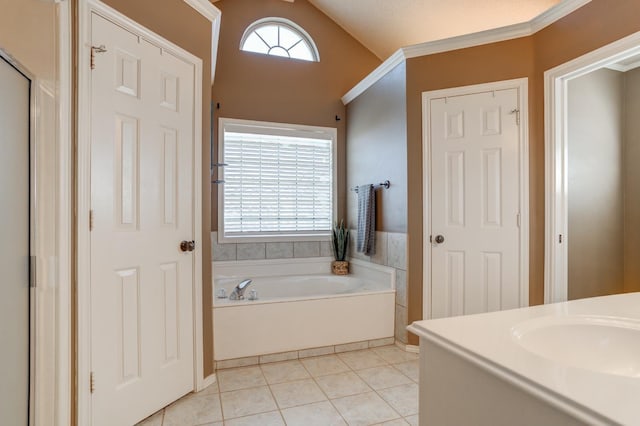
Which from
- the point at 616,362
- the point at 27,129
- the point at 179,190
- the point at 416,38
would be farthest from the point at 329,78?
the point at 616,362

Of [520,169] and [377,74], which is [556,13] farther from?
[377,74]

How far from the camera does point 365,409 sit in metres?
2.09

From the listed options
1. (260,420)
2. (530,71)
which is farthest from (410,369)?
(530,71)

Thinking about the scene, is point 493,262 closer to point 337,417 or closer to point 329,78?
point 337,417

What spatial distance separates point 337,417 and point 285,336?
893mm

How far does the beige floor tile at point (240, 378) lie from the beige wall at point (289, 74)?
151 cm

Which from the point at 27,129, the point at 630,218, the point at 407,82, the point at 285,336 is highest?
the point at 407,82

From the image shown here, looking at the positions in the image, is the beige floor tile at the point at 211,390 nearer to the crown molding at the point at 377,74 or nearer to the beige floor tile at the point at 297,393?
the beige floor tile at the point at 297,393

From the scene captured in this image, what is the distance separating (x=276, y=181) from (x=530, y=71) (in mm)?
2447

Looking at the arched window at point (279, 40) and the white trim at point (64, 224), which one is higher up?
the arched window at point (279, 40)

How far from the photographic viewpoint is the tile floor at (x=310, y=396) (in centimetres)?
198

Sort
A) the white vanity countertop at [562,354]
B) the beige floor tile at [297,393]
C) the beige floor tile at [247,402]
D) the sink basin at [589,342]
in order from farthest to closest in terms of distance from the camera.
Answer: the beige floor tile at [297,393], the beige floor tile at [247,402], the sink basin at [589,342], the white vanity countertop at [562,354]

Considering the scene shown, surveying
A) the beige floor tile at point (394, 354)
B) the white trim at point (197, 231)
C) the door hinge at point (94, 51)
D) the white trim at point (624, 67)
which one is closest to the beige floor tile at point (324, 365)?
the beige floor tile at point (394, 354)

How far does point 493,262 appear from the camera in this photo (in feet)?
8.98
